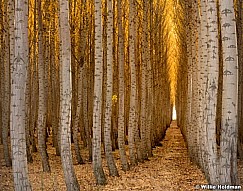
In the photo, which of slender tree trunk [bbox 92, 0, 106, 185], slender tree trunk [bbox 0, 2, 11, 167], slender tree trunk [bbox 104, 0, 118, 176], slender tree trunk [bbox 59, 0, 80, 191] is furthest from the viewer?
slender tree trunk [bbox 0, 2, 11, 167]

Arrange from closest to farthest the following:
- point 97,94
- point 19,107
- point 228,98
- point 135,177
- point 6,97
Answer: point 228,98, point 19,107, point 97,94, point 135,177, point 6,97

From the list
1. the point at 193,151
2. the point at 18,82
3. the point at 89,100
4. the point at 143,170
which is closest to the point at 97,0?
the point at 18,82

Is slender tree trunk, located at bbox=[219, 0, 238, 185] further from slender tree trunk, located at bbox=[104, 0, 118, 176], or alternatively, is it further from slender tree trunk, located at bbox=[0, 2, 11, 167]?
slender tree trunk, located at bbox=[0, 2, 11, 167]

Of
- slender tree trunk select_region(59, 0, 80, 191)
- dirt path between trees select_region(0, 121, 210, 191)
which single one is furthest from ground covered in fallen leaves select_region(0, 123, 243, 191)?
slender tree trunk select_region(59, 0, 80, 191)

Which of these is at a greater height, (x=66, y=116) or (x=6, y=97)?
(x=6, y=97)

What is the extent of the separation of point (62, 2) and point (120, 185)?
4.04 metres

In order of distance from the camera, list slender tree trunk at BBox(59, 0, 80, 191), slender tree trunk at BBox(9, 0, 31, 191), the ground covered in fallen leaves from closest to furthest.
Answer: slender tree trunk at BBox(9, 0, 31, 191), slender tree trunk at BBox(59, 0, 80, 191), the ground covered in fallen leaves

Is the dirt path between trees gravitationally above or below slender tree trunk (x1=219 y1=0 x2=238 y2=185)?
below

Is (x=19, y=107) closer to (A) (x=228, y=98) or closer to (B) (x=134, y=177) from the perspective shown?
(A) (x=228, y=98)

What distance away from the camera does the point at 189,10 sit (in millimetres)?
13961

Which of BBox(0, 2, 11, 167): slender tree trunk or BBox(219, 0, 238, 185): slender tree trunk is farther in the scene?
BBox(0, 2, 11, 167): slender tree trunk

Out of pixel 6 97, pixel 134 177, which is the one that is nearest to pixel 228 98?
pixel 134 177

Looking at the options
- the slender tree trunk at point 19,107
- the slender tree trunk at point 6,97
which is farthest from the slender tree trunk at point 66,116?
the slender tree trunk at point 6,97

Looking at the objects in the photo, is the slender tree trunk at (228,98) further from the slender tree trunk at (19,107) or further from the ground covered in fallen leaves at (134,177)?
the slender tree trunk at (19,107)
